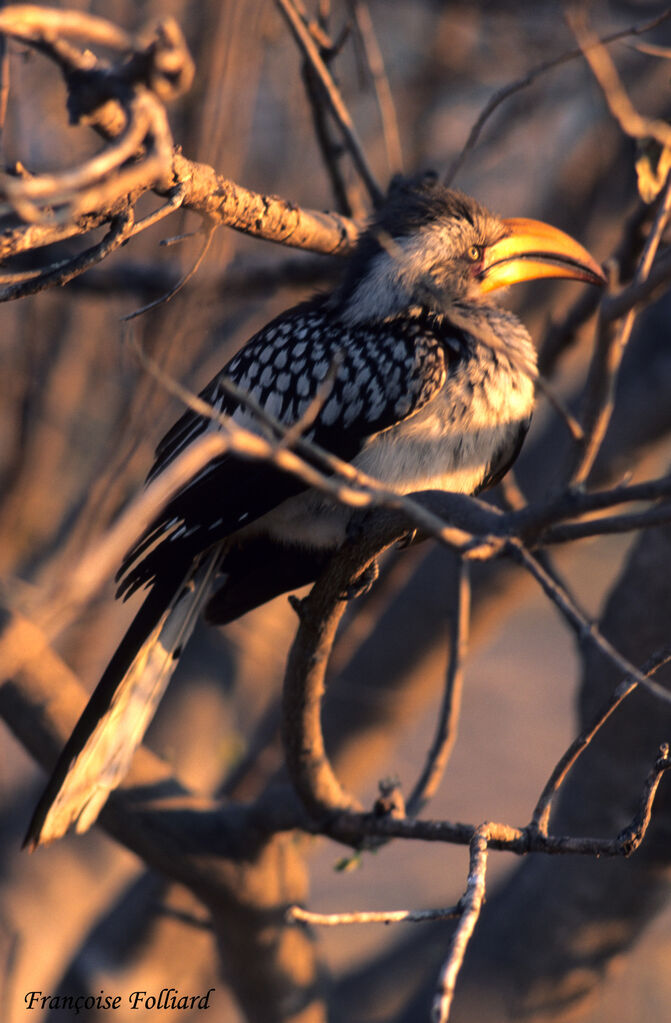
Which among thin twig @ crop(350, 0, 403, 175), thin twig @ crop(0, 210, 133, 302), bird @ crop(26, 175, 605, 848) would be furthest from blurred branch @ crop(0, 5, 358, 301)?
thin twig @ crop(350, 0, 403, 175)

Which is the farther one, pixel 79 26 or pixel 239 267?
pixel 239 267

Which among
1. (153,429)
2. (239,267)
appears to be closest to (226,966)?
(153,429)

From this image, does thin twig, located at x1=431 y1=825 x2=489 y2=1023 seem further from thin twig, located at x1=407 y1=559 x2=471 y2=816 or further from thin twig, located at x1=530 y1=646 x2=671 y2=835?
thin twig, located at x1=407 y1=559 x2=471 y2=816

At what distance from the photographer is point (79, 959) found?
3.22 m

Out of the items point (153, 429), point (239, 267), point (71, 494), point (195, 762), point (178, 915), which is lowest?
point (178, 915)

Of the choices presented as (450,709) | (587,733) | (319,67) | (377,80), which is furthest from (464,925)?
(377,80)

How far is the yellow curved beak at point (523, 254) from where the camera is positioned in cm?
264

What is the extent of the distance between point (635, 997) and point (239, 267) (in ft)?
13.2

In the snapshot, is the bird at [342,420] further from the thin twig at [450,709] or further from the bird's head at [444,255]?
the thin twig at [450,709]

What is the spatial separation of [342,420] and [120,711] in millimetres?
857

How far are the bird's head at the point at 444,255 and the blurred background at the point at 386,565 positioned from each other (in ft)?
1.36

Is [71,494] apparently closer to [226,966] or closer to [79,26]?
[226,966]

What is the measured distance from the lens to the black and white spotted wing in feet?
7.48

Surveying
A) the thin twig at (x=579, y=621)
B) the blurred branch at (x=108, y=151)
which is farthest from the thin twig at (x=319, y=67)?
the thin twig at (x=579, y=621)
